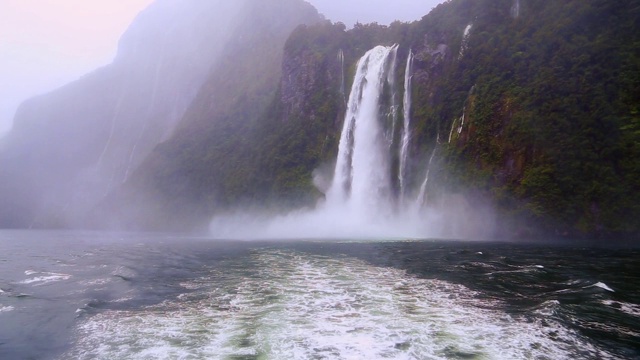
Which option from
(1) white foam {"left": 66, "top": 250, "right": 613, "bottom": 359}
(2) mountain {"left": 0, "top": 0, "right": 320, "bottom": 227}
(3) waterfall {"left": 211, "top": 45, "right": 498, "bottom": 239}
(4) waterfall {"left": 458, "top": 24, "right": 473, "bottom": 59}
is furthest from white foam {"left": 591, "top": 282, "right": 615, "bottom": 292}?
(2) mountain {"left": 0, "top": 0, "right": 320, "bottom": 227}

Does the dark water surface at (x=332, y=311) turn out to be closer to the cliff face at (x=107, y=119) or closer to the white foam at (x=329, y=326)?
the white foam at (x=329, y=326)

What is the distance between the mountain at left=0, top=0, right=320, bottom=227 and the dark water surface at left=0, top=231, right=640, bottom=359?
89167 millimetres

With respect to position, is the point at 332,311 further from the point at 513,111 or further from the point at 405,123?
the point at 405,123

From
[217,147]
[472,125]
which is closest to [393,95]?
[472,125]

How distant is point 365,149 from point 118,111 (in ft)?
327

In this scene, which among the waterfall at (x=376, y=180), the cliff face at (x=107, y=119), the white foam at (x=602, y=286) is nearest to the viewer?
the white foam at (x=602, y=286)

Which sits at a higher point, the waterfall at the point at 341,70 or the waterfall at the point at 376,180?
the waterfall at the point at 341,70

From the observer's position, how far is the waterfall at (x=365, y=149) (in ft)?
138

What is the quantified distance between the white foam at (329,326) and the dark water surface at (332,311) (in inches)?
1.3

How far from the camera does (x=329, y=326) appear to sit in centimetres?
799

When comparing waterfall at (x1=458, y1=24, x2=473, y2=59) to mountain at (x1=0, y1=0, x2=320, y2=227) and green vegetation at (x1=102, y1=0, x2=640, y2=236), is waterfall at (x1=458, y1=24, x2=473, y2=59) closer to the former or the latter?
green vegetation at (x1=102, y1=0, x2=640, y2=236)

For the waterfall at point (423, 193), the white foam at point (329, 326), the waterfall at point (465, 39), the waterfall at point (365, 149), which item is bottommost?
the white foam at point (329, 326)

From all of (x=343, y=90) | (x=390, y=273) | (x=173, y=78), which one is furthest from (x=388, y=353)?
(x=173, y=78)

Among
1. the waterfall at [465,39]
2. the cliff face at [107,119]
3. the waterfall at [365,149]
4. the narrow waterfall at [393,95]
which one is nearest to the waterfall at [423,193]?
the waterfall at [365,149]
